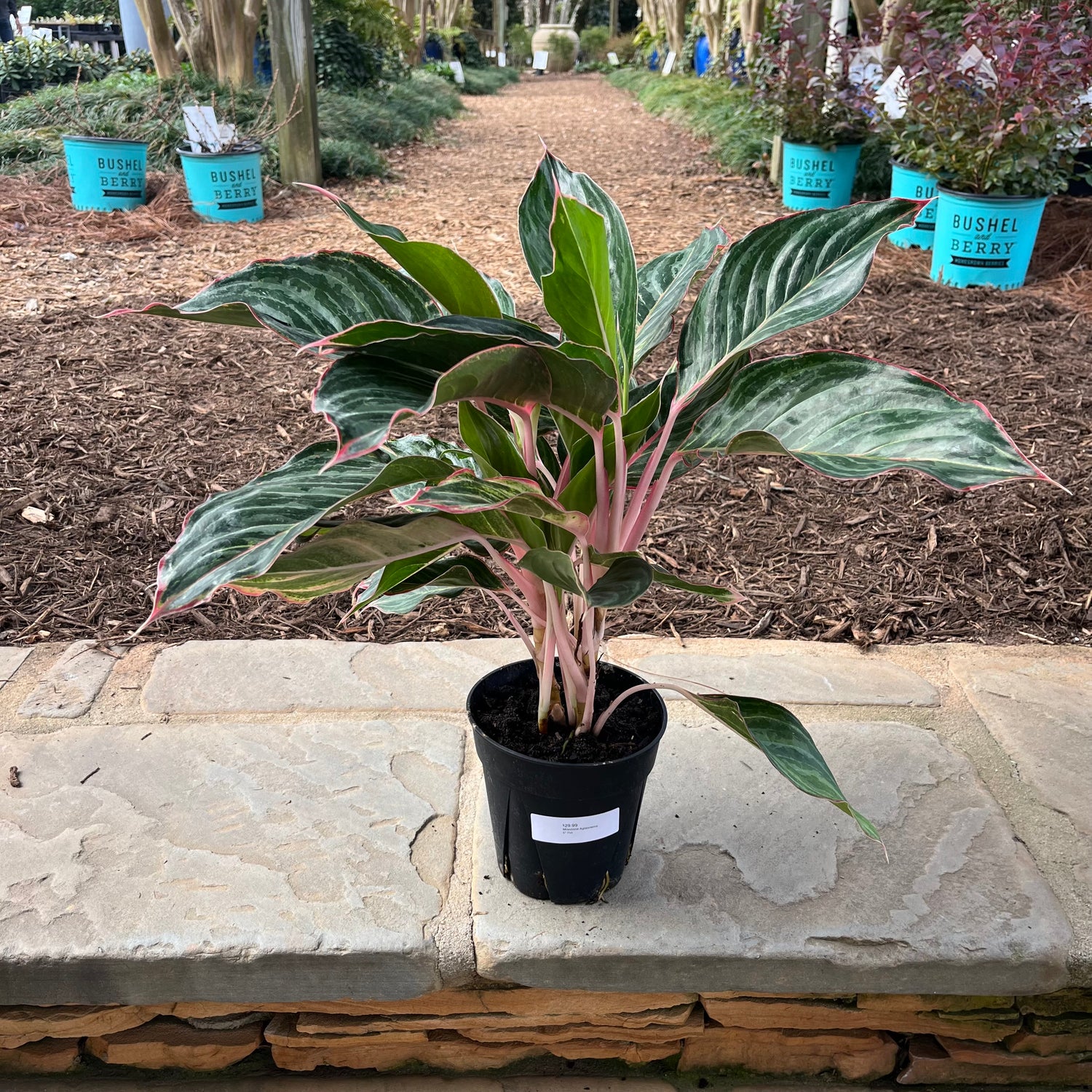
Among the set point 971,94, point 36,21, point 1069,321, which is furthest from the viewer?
point 36,21

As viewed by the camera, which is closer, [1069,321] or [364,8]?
[1069,321]

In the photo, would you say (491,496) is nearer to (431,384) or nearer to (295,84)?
(431,384)

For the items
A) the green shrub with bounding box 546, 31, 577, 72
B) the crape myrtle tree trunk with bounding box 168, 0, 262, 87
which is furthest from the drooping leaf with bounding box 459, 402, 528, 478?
the green shrub with bounding box 546, 31, 577, 72

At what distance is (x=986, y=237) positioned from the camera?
421cm

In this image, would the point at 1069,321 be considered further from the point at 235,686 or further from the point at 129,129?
the point at 129,129

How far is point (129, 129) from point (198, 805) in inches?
251

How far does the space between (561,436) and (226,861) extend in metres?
0.85

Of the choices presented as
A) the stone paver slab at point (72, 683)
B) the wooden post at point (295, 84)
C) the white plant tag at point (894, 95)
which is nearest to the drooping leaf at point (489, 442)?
the stone paver slab at point (72, 683)

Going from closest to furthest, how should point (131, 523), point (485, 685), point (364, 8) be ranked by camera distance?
1. point (485, 685)
2. point (131, 523)
3. point (364, 8)

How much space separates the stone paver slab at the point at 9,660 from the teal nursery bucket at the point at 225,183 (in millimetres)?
4300

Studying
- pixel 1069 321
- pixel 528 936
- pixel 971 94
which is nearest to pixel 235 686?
pixel 528 936

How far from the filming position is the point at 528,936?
1394mm

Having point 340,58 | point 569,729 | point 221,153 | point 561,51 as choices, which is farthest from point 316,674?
point 561,51

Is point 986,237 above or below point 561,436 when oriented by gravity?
below
